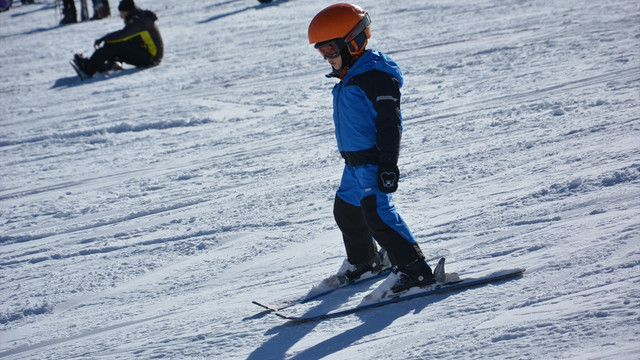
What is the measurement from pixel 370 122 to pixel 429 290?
880mm

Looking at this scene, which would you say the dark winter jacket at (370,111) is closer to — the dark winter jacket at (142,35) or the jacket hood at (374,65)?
the jacket hood at (374,65)

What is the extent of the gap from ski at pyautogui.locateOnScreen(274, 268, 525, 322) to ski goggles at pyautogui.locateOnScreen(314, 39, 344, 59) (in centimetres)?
121

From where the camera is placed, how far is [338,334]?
9.86 ft

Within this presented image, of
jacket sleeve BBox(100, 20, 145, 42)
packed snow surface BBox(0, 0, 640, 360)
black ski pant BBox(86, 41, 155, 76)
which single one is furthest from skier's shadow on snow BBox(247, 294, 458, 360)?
jacket sleeve BBox(100, 20, 145, 42)

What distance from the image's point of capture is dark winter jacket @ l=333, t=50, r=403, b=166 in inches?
116

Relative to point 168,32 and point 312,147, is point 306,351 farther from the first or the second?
point 168,32

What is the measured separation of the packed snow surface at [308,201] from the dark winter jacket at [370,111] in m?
0.77

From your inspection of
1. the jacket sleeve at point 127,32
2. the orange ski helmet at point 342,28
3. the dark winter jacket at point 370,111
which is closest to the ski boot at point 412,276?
the dark winter jacket at point 370,111

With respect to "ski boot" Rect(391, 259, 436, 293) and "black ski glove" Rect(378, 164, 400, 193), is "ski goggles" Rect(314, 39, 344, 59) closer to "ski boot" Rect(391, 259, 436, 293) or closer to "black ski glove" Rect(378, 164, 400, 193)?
"black ski glove" Rect(378, 164, 400, 193)

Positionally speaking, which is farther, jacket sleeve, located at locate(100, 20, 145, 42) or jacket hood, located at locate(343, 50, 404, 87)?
jacket sleeve, located at locate(100, 20, 145, 42)

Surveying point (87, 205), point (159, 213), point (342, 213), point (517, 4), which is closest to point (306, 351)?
point (342, 213)

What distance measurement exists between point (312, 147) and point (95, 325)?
3086 millimetres

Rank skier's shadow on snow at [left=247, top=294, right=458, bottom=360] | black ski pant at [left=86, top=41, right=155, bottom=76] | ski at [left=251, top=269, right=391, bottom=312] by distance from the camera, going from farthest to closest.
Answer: black ski pant at [left=86, top=41, right=155, bottom=76], ski at [left=251, top=269, right=391, bottom=312], skier's shadow on snow at [left=247, top=294, right=458, bottom=360]

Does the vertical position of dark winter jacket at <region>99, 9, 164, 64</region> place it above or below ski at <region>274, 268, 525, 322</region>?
above
